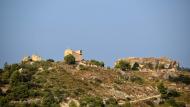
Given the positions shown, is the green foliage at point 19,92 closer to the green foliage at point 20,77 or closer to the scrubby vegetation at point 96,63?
the green foliage at point 20,77

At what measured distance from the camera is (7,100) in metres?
113

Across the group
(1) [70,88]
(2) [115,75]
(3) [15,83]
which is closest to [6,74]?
(3) [15,83]

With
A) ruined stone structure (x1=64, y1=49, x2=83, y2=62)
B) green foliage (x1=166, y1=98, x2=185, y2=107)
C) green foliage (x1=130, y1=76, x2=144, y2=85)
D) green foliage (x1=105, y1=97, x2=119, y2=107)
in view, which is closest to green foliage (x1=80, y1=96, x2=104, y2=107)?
green foliage (x1=105, y1=97, x2=119, y2=107)

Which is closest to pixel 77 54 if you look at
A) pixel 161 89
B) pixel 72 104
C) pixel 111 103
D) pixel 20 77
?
pixel 20 77

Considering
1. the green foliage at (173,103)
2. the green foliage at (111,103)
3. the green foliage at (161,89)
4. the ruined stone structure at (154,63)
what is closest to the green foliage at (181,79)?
the green foliage at (161,89)

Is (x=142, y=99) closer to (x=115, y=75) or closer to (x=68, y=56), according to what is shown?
(x=115, y=75)

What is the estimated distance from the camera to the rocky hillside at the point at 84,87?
4547 inches

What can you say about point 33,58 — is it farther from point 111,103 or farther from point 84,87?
point 111,103

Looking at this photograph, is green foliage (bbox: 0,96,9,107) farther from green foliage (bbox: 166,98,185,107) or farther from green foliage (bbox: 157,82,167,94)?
green foliage (bbox: 157,82,167,94)

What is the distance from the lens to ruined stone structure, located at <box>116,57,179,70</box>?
16985 centimetres

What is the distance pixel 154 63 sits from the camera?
17475 centimetres

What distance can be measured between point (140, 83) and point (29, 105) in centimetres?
3482

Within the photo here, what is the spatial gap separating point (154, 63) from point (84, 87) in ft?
174

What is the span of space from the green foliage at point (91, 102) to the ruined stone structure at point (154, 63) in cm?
5274
